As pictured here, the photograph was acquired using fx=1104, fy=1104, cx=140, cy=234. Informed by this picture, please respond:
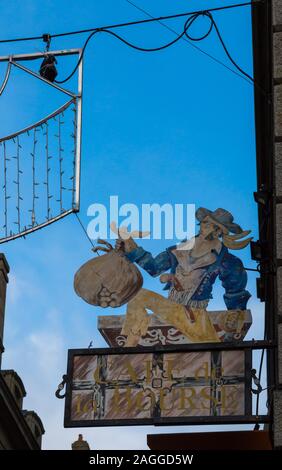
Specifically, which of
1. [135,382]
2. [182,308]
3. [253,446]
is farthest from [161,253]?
[253,446]

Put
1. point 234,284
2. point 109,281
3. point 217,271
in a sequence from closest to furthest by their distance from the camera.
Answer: point 234,284 < point 217,271 < point 109,281

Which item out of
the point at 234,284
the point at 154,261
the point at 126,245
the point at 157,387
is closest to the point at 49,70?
the point at 126,245

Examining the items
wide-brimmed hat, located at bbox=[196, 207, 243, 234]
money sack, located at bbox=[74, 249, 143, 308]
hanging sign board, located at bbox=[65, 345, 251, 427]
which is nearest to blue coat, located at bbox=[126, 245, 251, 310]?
money sack, located at bbox=[74, 249, 143, 308]

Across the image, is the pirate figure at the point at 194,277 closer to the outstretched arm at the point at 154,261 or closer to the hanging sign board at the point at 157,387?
the outstretched arm at the point at 154,261

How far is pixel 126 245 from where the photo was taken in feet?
43.7

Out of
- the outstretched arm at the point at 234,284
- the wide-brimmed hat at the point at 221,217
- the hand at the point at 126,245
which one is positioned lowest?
the outstretched arm at the point at 234,284

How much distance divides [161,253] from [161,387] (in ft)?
5.64

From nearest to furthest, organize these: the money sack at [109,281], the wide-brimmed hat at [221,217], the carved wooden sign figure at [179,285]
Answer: the carved wooden sign figure at [179,285], the money sack at [109,281], the wide-brimmed hat at [221,217]

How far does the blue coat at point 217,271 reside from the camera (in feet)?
41.7

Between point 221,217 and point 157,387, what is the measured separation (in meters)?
2.27

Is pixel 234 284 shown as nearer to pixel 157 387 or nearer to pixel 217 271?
pixel 217 271

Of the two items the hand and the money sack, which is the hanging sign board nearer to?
the money sack

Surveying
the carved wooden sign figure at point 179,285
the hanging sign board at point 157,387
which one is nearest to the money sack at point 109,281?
the carved wooden sign figure at point 179,285
